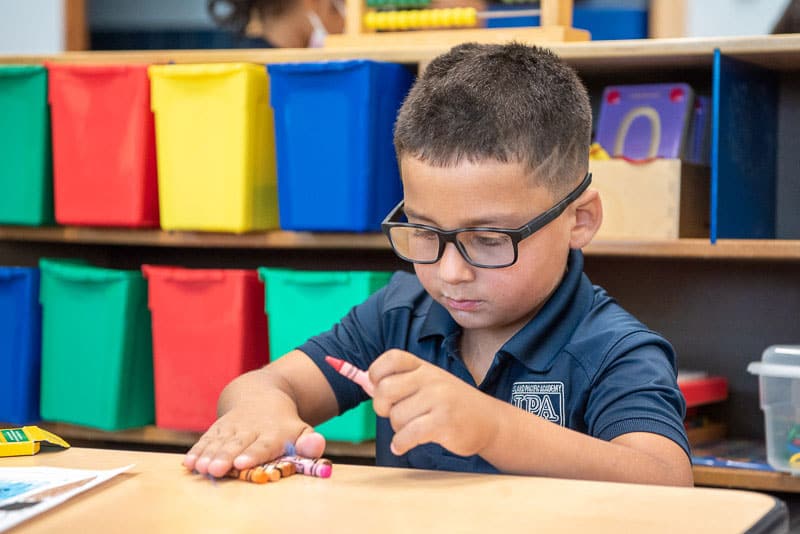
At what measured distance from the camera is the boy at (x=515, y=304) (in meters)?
0.95

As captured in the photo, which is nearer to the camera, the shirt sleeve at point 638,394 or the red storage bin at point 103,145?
the shirt sleeve at point 638,394

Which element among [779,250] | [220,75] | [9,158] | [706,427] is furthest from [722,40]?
[9,158]

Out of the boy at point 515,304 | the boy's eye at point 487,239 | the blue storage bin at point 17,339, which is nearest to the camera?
the boy at point 515,304

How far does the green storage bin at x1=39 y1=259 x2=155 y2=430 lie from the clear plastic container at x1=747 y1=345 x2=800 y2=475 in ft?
4.09

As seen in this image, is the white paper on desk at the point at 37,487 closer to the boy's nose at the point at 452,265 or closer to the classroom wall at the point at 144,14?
the boy's nose at the point at 452,265

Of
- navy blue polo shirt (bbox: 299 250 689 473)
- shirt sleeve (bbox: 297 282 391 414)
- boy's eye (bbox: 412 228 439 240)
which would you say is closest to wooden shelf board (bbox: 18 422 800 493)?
shirt sleeve (bbox: 297 282 391 414)

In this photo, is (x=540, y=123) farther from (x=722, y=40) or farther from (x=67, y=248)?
(x=67, y=248)

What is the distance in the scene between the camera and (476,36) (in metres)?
2.06

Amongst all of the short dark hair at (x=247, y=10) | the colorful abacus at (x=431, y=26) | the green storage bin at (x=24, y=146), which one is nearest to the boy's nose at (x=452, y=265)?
the colorful abacus at (x=431, y=26)

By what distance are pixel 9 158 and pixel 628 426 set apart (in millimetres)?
1694

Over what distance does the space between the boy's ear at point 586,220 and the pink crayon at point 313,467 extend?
17.3 inches

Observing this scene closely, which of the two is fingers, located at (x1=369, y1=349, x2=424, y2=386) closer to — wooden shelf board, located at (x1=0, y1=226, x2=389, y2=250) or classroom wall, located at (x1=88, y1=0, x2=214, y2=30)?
wooden shelf board, located at (x1=0, y1=226, x2=389, y2=250)

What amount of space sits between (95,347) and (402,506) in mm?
1625

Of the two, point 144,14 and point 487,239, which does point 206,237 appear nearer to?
point 487,239
